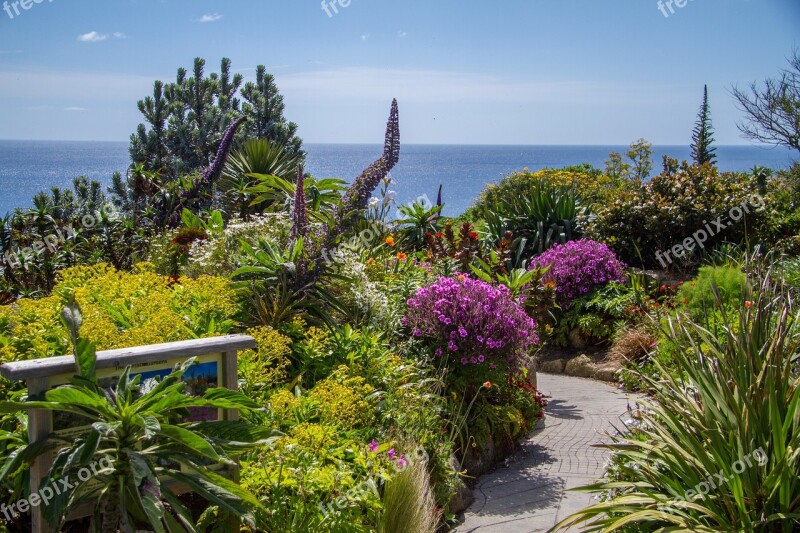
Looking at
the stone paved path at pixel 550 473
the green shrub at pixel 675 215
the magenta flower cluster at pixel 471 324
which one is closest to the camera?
the stone paved path at pixel 550 473

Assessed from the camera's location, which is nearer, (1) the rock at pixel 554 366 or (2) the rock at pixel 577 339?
(1) the rock at pixel 554 366

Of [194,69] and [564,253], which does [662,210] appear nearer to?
[564,253]

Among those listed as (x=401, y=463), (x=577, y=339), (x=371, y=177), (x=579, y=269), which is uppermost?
(x=371, y=177)

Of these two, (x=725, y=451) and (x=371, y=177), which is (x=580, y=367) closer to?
(x=371, y=177)

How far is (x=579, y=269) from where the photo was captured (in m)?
9.85

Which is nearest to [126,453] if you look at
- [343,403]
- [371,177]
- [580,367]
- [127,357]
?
[127,357]

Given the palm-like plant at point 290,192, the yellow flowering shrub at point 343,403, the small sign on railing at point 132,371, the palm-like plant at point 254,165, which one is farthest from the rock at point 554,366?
the small sign on railing at point 132,371

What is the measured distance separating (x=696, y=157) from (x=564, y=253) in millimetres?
13011

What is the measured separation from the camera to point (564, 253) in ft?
32.8

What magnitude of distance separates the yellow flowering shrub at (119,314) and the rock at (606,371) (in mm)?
5042

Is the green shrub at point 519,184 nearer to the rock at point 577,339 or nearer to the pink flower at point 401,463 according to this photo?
the rock at point 577,339

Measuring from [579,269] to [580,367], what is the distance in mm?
1537

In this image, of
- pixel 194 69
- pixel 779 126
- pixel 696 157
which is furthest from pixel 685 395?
pixel 779 126

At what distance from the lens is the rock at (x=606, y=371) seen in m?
8.53
